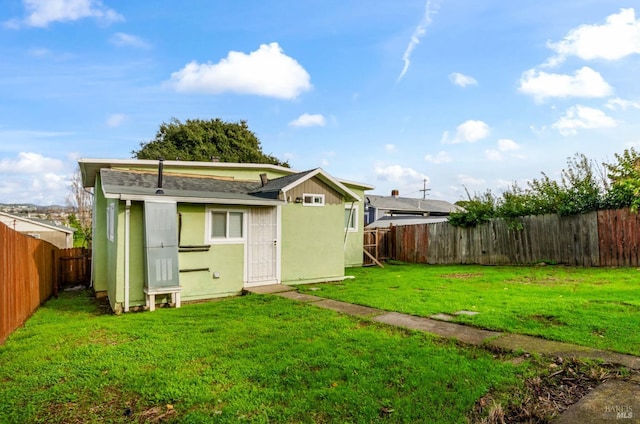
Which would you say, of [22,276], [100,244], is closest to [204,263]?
[22,276]

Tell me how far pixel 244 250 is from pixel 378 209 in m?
19.5

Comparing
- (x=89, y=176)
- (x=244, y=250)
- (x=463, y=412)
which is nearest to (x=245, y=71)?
(x=89, y=176)

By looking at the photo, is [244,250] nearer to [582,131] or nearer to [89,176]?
[89,176]

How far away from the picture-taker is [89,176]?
12.2 meters

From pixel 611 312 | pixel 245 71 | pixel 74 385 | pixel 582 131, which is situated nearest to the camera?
pixel 74 385

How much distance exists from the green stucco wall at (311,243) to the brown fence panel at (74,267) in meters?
7.58

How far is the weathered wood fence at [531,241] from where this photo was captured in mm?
11906

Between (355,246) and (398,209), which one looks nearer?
(355,246)

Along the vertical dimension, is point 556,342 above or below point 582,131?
below

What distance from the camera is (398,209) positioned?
29766mm

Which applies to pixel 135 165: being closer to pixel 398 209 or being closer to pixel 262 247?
pixel 262 247

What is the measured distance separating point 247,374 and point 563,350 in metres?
3.81

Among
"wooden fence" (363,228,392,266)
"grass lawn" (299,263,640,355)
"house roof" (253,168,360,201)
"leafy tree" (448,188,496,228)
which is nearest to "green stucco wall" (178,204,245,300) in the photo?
"grass lawn" (299,263,640,355)

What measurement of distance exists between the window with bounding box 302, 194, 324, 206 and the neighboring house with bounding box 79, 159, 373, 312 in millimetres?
32
